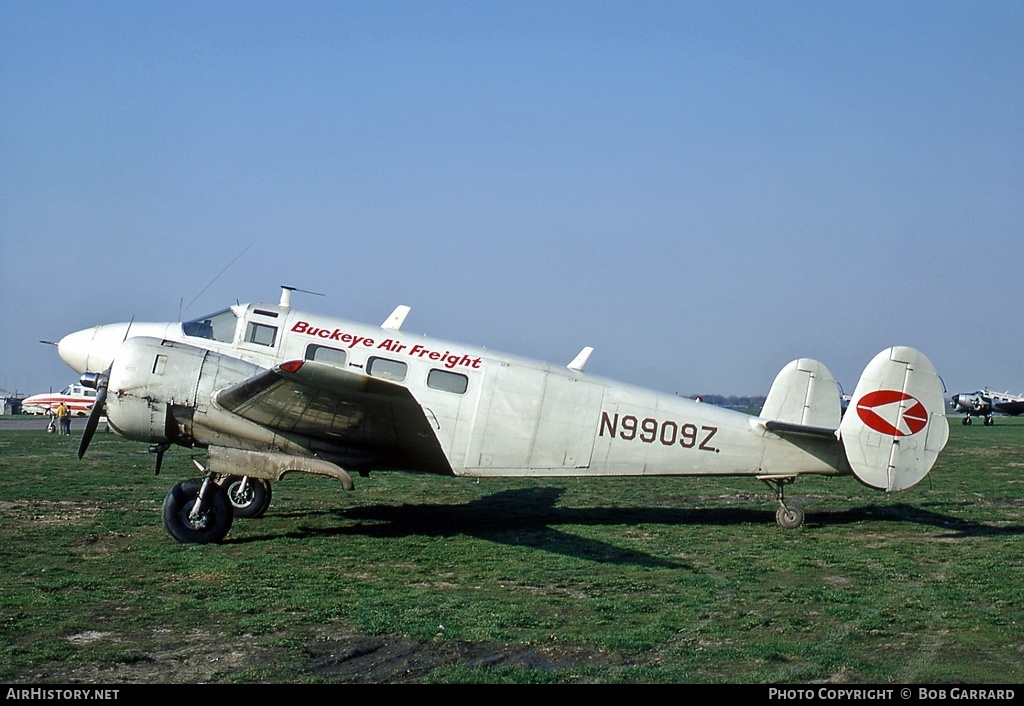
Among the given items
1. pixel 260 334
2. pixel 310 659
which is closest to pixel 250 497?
pixel 260 334

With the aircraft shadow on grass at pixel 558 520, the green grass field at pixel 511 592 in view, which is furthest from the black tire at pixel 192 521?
the aircraft shadow on grass at pixel 558 520

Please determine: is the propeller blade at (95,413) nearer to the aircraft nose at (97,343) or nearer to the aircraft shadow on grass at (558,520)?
the aircraft nose at (97,343)

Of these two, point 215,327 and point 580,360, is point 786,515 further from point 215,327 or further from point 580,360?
point 215,327

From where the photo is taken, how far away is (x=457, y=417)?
38.3 ft

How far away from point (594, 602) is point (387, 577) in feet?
7.68

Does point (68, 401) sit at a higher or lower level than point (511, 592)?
lower

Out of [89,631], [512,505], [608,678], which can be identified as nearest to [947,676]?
[608,678]

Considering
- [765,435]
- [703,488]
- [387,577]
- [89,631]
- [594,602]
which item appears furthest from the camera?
[703,488]

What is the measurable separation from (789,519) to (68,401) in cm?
4192

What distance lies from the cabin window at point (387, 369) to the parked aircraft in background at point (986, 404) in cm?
6014

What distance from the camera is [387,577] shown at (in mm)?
9047

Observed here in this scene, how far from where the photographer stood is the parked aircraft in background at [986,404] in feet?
208

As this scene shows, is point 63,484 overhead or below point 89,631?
below

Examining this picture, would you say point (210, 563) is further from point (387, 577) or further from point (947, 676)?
point (947, 676)
